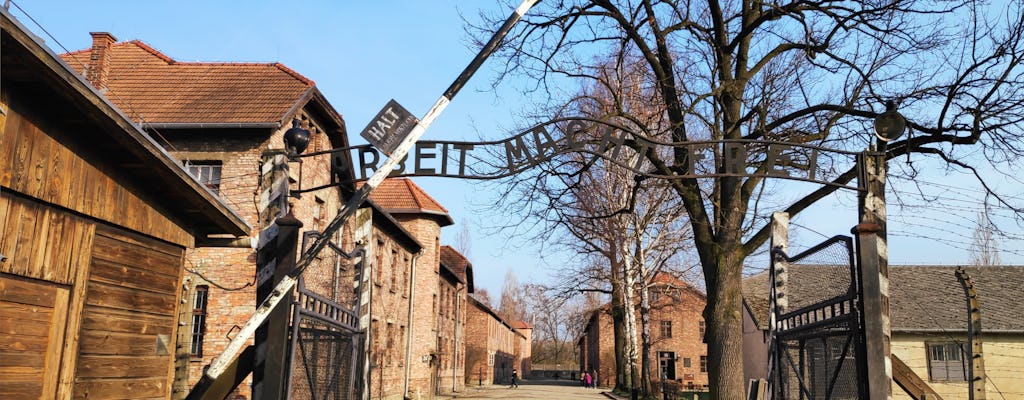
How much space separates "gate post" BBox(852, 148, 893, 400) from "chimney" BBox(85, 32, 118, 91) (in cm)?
1882

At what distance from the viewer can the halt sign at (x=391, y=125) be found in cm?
820

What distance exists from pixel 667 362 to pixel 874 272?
55.6 m

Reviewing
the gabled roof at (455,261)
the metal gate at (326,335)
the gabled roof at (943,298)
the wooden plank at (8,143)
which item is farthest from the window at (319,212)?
the gabled roof at (455,261)

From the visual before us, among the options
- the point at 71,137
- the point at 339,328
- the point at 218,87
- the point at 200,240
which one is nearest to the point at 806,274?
the point at 339,328

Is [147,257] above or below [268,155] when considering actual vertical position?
below

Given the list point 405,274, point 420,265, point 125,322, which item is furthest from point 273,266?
point 420,265

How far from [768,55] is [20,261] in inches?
510

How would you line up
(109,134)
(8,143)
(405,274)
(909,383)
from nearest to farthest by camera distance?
(8,143) < (109,134) < (909,383) < (405,274)

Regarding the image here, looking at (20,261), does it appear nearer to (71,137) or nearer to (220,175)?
(71,137)

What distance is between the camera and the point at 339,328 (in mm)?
8961

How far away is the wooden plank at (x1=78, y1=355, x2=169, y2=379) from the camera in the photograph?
7.11m

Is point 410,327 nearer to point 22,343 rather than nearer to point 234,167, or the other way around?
point 234,167

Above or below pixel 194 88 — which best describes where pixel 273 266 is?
below

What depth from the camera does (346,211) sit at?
782 centimetres
